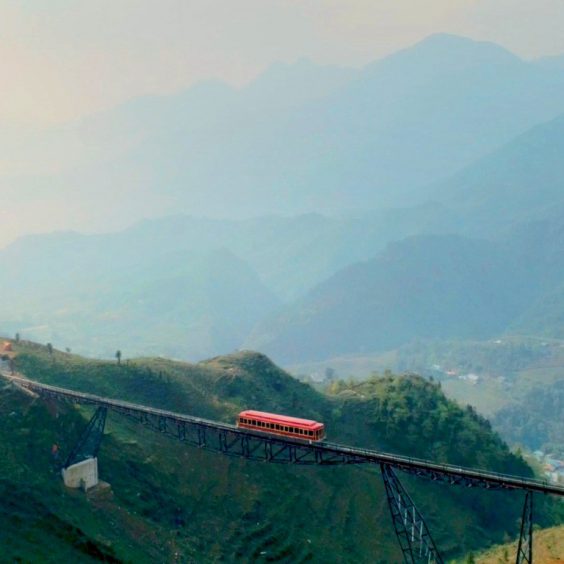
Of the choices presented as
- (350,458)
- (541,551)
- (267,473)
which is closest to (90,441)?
(267,473)

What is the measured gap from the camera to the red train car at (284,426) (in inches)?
A: 2290

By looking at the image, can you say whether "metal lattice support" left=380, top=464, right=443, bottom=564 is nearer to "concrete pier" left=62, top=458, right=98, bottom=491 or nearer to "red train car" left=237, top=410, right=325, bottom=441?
"red train car" left=237, top=410, right=325, bottom=441

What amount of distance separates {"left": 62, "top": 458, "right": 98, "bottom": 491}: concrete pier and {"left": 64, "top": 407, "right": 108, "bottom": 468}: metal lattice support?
96cm

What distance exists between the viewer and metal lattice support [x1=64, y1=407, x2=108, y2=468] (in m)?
64.8

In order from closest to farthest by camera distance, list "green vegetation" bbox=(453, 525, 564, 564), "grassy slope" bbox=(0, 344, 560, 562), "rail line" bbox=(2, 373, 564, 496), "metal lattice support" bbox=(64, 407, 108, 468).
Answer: "rail line" bbox=(2, 373, 564, 496) → "green vegetation" bbox=(453, 525, 564, 564) → "metal lattice support" bbox=(64, 407, 108, 468) → "grassy slope" bbox=(0, 344, 560, 562)

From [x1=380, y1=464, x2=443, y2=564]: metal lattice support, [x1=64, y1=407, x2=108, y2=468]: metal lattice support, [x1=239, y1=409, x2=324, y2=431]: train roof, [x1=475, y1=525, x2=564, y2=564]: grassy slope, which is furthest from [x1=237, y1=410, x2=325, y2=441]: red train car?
[x1=475, y1=525, x2=564, y2=564]: grassy slope

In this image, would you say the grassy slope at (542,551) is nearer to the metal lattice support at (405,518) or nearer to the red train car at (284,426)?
the metal lattice support at (405,518)

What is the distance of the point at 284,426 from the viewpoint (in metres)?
59.4

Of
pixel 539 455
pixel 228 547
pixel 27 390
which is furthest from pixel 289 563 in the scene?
pixel 539 455

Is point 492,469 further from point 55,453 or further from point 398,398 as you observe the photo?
point 55,453

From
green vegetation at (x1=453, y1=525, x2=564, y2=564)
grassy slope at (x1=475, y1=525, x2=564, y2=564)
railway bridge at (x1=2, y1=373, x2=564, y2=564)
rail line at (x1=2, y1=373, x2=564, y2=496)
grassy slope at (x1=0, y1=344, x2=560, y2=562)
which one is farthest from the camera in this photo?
grassy slope at (x1=0, y1=344, x2=560, y2=562)

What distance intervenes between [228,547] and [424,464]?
2609cm

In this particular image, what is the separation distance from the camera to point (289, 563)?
66250mm

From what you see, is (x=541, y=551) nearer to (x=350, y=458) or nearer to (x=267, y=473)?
(x=350, y=458)
